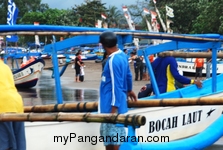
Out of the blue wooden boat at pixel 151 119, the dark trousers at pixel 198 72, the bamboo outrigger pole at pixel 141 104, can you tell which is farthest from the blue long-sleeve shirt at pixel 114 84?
the dark trousers at pixel 198 72

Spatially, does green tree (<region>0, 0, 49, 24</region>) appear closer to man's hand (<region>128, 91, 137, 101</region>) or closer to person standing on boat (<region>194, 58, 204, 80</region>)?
person standing on boat (<region>194, 58, 204, 80</region>)

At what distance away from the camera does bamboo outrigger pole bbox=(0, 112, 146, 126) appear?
3.84 meters

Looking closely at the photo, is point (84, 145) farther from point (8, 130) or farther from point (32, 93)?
point (32, 93)

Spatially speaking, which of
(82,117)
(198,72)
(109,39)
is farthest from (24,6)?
(82,117)

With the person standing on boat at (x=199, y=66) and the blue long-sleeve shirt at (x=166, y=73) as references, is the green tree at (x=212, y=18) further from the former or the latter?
the blue long-sleeve shirt at (x=166, y=73)

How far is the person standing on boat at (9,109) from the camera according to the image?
4312mm

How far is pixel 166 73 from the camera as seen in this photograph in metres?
8.16

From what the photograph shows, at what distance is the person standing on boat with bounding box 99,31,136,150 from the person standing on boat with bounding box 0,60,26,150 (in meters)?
1.09

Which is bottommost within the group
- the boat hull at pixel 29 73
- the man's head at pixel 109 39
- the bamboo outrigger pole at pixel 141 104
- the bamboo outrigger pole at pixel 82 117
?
the boat hull at pixel 29 73

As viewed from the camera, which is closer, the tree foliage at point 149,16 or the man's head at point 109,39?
the man's head at point 109,39

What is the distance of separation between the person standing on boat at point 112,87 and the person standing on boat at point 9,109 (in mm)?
1095

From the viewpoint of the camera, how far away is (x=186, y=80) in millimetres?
7879

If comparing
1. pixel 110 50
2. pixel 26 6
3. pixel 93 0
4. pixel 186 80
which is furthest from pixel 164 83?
pixel 26 6

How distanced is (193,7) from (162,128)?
42.4 m
